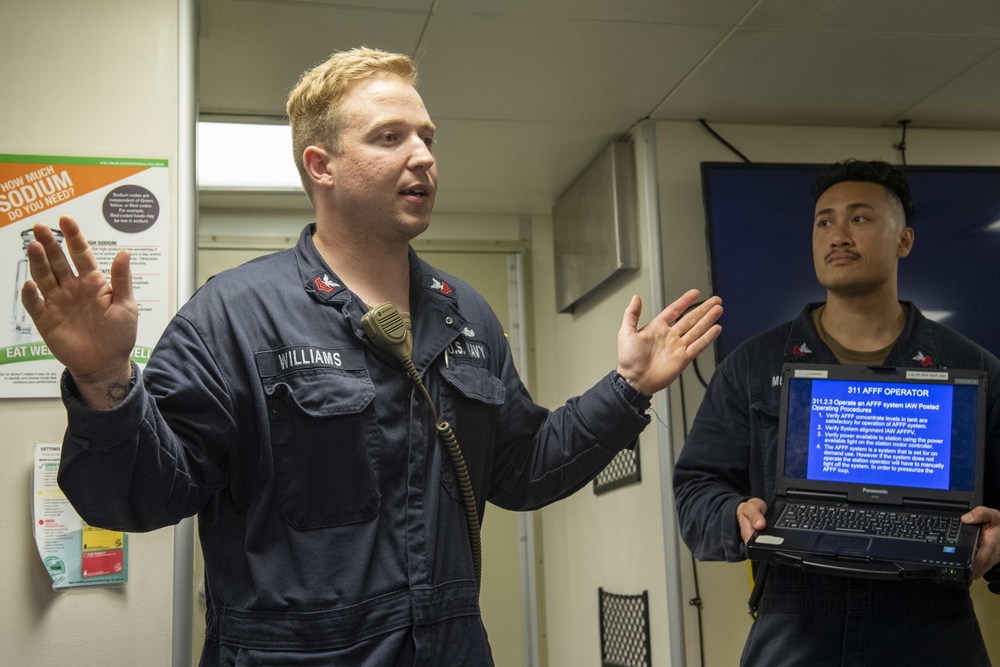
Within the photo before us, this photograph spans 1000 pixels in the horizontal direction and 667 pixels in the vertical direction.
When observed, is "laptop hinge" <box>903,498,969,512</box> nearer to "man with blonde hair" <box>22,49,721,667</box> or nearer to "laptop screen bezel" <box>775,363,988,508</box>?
"laptop screen bezel" <box>775,363,988,508</box>

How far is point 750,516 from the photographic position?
229cm

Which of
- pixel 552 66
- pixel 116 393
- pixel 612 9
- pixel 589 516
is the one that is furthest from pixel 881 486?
pixel 589 516

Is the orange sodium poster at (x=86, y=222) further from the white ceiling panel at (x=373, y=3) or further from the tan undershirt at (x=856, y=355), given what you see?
the tan undershirt at (x=856, y=355)

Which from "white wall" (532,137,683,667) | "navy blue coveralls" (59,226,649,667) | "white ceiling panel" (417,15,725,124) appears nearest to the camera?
"navy blue coveralls" (59,226,649,667)

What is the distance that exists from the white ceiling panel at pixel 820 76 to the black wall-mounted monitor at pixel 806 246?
257 mm

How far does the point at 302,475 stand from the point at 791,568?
4.43 feet

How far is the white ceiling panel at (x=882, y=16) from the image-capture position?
3.21 metres

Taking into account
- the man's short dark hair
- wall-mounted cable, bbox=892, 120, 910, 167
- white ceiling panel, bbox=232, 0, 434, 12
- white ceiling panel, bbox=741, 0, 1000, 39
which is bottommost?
the man's short dark hair

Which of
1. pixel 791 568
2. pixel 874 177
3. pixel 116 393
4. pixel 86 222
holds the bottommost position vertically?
pixel 791 568

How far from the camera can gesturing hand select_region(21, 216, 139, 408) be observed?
125cm

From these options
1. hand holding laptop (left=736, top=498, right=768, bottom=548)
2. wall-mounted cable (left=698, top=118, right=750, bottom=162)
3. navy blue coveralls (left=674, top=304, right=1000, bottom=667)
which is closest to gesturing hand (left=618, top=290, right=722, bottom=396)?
hand holding laptop (left=736, top=498, right=768, bottom=548)

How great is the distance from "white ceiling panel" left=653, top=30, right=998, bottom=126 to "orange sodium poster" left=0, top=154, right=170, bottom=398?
199cm

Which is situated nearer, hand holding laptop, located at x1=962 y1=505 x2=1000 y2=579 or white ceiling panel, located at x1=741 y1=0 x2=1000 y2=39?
hand holding laptop, located at x1=962 y1=505 x2=1000 y2=579

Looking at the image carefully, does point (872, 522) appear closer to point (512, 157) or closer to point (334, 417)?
point (334, 417)
